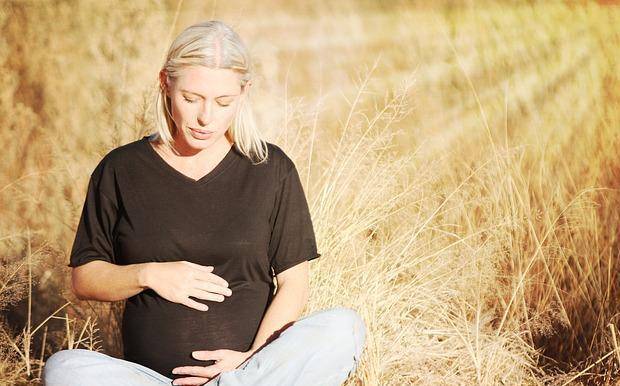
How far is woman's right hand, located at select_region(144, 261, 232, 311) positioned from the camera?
2025mm

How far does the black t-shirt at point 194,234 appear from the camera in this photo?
2100mm

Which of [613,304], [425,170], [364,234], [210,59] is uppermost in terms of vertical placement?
[210,59]

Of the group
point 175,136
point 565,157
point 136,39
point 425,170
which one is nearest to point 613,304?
point 565,157

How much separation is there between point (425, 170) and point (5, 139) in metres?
1.76

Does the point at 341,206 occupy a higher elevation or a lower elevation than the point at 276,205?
lower

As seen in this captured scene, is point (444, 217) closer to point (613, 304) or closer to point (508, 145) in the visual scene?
point (508, 145)

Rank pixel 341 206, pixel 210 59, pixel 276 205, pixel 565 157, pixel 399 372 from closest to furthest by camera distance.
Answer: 1. pixel 210 59
2. pixel 276 205
3. pixel 399 372
4. pixel 341 206
5. pixel 565 157

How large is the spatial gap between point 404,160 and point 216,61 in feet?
3.47

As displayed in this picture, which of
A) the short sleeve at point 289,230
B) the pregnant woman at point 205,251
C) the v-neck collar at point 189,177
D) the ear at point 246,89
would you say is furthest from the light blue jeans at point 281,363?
the ear at point 246,89

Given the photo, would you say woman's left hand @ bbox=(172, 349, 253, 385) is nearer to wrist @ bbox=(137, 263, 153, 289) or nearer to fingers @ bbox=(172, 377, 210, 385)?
fingers @ bbox=(172, 377, 210, 385)

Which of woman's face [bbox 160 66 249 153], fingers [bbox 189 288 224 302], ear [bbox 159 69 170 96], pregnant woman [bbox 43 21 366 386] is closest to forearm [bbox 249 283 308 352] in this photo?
pregnant woman [bbox 43 21 366 386]

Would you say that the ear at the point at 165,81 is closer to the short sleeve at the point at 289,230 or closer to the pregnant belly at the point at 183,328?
the short sleeve at the point at 289,230

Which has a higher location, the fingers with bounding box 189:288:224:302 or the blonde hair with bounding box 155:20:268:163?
the blonde hair with bounding box 155:20:268:163

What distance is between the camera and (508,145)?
10.6ft
